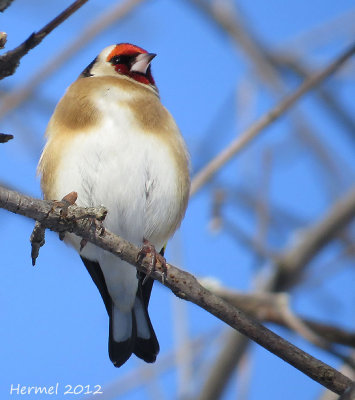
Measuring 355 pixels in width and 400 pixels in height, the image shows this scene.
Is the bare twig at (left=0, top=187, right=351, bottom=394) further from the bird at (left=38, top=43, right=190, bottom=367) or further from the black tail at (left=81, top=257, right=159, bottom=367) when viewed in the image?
the black tail at (left=81, top=257, right=159, bottom=367)

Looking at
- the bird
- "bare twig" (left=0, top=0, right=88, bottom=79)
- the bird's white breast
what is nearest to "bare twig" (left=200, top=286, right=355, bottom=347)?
the bird

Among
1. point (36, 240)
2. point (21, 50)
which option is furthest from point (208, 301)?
point (21, 50)

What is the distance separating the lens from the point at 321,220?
3686mm

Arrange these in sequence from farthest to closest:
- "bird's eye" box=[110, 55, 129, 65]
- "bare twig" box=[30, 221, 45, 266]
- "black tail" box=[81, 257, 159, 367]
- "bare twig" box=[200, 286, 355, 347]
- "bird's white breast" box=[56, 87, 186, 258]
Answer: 1. "bird's eye" box=[110, 55, 129, 65]
2. "bare twig" box=[200, 286, 355, 347]
3. "black tail" box=[81, 257, 159, 367]
4. "bird's white breast" box=[56, 87, 186, 258]
5. "bare twig" box=[30, 221, 45, 266]

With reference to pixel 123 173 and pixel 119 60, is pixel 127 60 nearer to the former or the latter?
pixel 119 60

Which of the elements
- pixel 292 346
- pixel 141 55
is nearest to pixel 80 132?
pixel 141 55

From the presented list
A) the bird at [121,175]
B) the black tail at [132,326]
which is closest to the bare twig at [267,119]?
the bird at [121,175]

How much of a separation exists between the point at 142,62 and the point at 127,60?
0.16 metres

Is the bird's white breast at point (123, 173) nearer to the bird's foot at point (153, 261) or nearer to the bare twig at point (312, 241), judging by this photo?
the bird's foot at point (153, 261)

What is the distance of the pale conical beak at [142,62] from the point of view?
3771 millimetres

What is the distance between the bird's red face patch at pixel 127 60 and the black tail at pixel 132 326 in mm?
1108

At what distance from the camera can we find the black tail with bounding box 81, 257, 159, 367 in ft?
10.7

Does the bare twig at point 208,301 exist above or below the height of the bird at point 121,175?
below

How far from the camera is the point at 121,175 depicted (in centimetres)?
308
